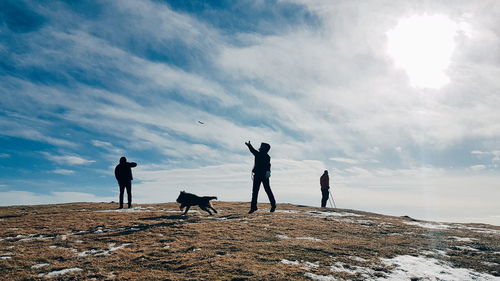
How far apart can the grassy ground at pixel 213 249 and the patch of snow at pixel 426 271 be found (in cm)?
30

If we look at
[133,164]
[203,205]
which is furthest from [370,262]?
[133,164]

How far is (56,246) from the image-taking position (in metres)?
9.54

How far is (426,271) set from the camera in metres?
8.32

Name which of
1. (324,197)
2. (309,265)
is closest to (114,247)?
(309,265)

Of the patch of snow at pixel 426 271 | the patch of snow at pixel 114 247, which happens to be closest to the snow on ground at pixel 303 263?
the patch of snow at pixel 426 271

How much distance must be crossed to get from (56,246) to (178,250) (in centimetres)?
381

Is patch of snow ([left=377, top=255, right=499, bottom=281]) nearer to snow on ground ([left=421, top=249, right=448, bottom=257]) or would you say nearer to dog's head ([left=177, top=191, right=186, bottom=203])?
snow on ground ([left=421, top=249, right=448, bottom=257])

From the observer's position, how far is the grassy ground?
726 centimetres

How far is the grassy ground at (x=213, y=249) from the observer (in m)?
7.26

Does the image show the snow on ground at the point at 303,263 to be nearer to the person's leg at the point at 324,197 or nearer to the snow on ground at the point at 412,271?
the snow on ground at the point at 412,271

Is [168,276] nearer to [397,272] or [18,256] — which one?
[18,256]

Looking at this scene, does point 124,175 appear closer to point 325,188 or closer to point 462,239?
point 325,188

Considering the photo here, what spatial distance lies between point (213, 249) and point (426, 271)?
18.6 ft

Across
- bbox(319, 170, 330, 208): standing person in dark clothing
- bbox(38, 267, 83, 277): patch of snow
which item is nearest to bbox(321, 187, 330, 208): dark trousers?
bbox(319, 170, 330, 208): standing person in dark clothing
